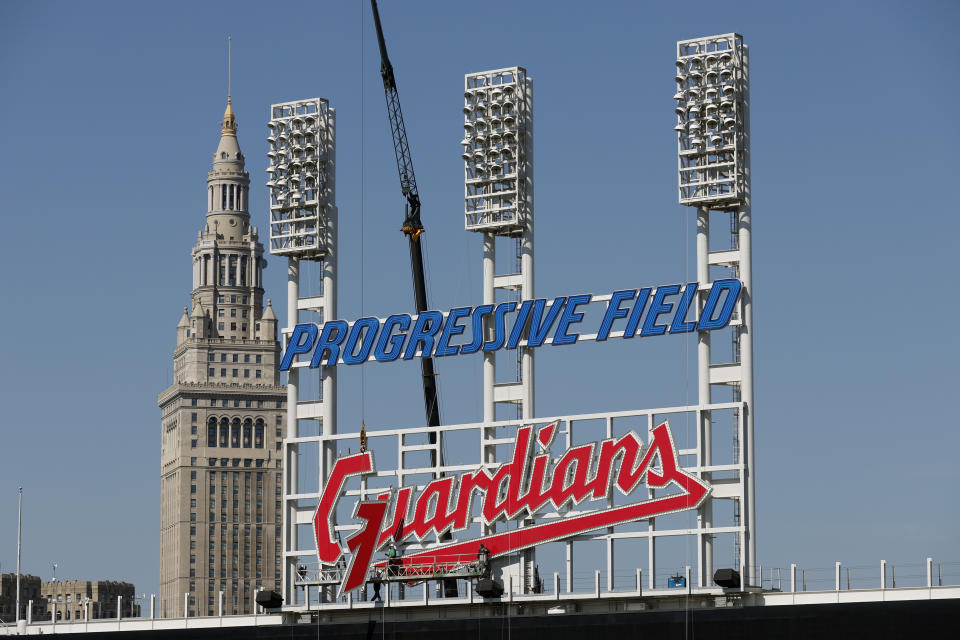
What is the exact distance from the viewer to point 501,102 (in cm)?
11081

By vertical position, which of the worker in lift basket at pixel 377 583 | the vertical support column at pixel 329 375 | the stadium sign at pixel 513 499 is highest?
the vertical support column at pixel 329 375

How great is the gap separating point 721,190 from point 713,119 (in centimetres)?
395

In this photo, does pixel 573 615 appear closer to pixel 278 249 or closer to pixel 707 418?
pixel 707 418

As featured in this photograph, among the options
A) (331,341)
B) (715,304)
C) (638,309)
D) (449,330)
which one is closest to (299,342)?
(331,341)

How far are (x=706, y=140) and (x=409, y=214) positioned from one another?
32.1 meters

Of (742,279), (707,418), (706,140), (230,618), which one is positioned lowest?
(230,618)

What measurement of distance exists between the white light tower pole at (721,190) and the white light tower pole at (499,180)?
10289mm

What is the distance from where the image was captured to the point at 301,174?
118 metres

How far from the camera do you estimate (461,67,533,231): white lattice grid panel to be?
110000 mm

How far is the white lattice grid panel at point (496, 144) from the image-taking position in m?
110

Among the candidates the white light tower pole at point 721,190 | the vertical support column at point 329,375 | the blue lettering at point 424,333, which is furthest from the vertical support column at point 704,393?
the vertical support column at point 329,375

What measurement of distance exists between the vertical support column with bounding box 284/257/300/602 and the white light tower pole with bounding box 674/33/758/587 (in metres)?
25.9

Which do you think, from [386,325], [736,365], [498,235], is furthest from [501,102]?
[736,365]

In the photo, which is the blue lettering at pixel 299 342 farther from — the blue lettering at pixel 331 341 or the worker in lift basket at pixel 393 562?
the worker in lift basket at pixel 393 562
